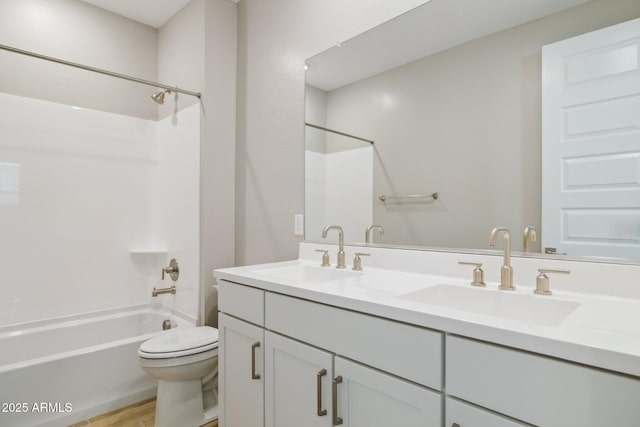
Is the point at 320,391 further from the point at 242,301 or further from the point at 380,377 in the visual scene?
the point at 242,301

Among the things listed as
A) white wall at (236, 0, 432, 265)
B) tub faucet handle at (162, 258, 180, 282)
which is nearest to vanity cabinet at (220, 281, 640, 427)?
white wall at (236, 0, 432, 265)

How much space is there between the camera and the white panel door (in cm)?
100

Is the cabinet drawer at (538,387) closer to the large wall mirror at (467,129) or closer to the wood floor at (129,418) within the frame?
Result: the large wall mirror at (467,129)

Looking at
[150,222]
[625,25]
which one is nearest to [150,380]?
[150,222]

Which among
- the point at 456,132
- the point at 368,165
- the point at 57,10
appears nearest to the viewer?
the point at 456,132

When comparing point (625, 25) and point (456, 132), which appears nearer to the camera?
point (625, 25)

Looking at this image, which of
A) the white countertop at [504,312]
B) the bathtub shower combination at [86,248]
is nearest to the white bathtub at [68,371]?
the bathtub shower combination at [86,248]

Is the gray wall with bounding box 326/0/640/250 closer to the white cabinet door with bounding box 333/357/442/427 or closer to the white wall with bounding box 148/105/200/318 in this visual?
the white cabinet door with bounding box 333/357/442/427

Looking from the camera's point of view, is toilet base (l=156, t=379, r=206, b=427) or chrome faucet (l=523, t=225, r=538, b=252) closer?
chrome faucet (l=523, t=225, r=538, b=252)

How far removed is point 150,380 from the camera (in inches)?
87.0

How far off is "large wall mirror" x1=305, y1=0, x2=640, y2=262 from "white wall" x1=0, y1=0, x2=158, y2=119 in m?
1.72

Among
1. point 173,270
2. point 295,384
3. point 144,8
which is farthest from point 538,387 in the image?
point 144,8

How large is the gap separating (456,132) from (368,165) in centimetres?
44

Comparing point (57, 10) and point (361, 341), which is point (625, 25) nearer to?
point (361, 341)
